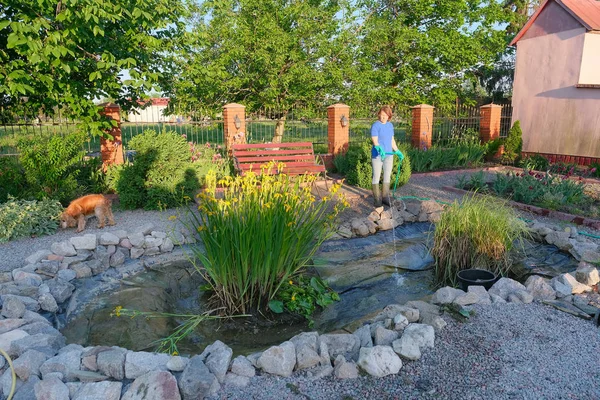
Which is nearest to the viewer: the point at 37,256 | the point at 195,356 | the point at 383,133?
the point at 195,356

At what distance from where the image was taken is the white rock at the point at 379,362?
8.46 ft

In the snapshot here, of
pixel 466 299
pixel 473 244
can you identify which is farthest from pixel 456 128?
pixel 466 299

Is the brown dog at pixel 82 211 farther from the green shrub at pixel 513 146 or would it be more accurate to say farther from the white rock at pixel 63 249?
the green shrub at pixel 513 146

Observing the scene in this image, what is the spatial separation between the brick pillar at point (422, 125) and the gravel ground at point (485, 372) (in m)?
9.41

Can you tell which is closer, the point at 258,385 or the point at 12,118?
the point at 258,385

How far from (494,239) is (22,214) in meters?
5.54

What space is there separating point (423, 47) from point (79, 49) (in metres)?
12.3

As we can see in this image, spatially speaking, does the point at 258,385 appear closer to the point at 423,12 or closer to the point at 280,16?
the point at 280,16

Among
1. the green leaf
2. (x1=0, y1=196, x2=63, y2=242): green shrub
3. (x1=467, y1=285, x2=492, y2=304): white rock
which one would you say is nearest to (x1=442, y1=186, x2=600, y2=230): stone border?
(x1=467, y1=285, x2=492, y2=304): white rock

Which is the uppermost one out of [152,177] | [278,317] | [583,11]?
[583,11]

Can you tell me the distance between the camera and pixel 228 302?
12.1 ft

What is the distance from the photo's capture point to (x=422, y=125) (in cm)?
1205

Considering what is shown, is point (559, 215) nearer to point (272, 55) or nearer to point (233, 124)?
point (233, 124)

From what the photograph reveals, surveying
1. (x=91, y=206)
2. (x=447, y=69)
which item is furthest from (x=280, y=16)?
(x=91, y=206)
